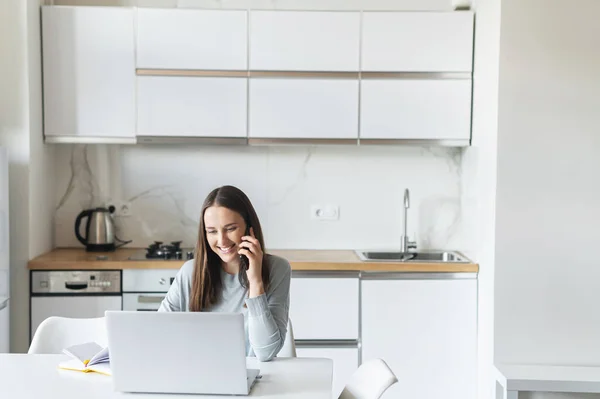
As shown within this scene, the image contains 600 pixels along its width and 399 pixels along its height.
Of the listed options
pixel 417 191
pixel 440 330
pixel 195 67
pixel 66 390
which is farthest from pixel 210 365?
pixel 417 191

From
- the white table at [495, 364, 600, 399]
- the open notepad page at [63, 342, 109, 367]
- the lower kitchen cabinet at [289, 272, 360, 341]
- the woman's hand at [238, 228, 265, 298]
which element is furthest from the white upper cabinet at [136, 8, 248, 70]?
the white table at [495, 364, 600, 399]

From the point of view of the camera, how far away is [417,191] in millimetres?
4027

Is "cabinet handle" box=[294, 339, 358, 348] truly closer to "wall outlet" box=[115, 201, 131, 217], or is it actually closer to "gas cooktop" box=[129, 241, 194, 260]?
"gas cooktop" box=[129, 241, 194, 260]

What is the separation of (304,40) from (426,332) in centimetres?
165

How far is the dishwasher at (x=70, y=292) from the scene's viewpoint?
3.46 m

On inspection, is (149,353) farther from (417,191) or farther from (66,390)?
(417,191)

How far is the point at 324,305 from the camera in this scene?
350cm

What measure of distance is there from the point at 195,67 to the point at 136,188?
0.83 metres

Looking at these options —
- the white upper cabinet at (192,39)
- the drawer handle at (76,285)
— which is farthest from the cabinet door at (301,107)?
the drawer handle at (76,285)

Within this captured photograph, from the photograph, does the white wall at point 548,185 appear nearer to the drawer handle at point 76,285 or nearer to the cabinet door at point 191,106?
the cabinet door at point 191,106

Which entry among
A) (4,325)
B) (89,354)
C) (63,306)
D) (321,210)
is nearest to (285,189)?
(321,210)

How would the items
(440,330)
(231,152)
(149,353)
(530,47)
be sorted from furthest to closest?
(231,152) → (440,330) → (530,47) → (149,353)

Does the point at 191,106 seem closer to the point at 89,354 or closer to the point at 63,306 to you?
the point at 63,306

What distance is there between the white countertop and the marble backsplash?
1.08 metres
